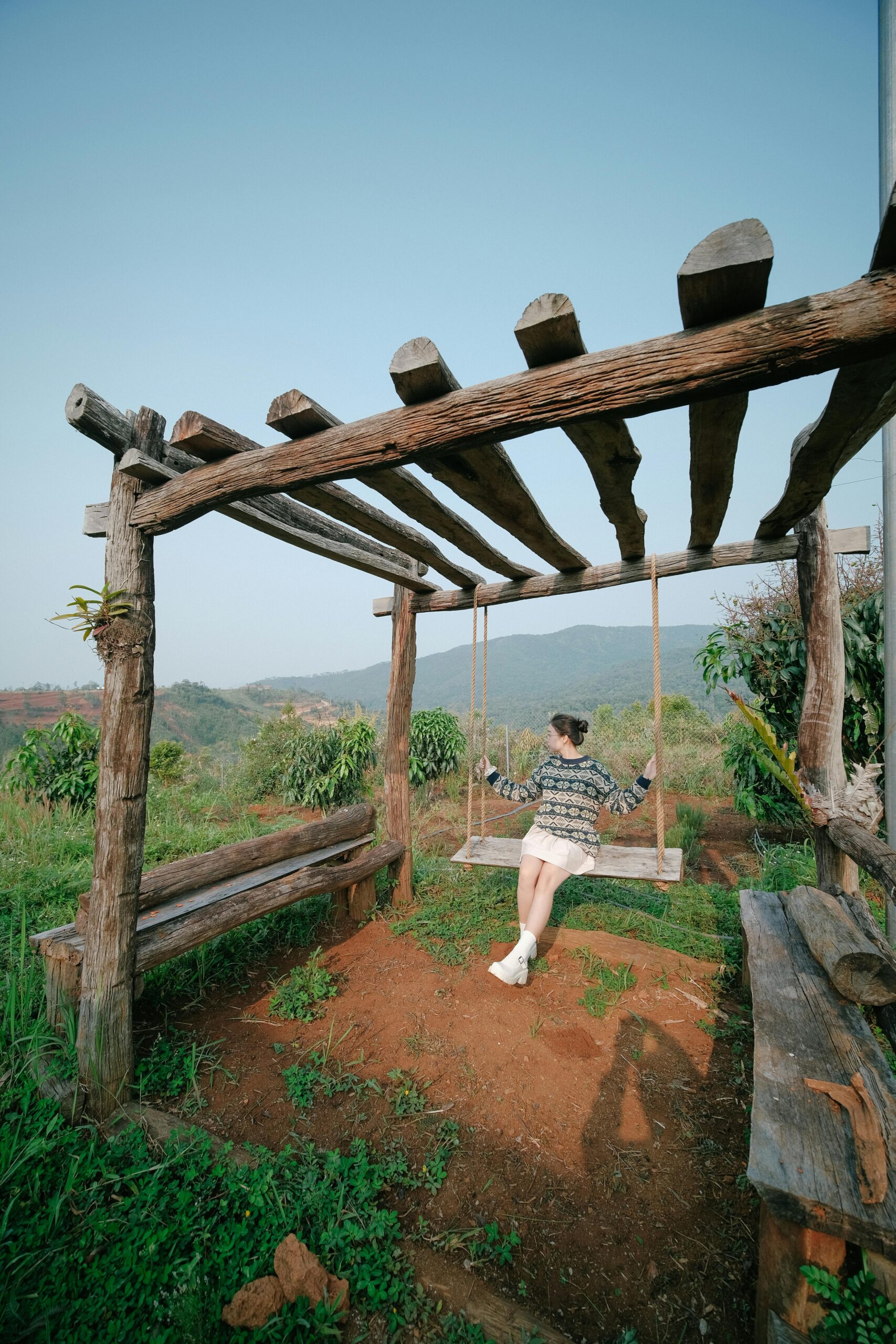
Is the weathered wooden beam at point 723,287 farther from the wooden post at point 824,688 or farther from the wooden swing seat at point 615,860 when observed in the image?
the wooden swing seat at point 615,860

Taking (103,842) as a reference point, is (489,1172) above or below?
below

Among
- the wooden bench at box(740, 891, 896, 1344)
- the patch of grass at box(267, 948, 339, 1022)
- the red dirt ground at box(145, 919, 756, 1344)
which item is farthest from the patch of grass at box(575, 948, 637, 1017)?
the patch of grass at box(267, 948, 339, 1022)

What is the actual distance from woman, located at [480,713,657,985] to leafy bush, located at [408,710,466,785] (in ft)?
18.5

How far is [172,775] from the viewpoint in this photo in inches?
378

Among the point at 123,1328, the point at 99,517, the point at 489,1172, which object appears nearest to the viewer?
the point at 123,1328

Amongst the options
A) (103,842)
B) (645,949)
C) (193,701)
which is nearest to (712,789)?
(645,949)

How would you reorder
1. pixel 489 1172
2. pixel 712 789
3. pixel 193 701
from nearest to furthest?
1. pixel 489 1172
2. pixel 712 789
3. pixel 193 701

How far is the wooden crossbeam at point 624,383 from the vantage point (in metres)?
1.44

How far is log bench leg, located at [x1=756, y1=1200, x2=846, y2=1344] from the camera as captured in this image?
136cm

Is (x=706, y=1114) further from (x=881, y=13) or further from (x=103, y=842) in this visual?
(x=881, y=13)

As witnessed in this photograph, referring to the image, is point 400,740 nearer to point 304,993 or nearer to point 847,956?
point 304,993

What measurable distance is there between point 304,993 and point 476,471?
9.58 feet

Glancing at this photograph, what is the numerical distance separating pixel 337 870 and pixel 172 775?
676cm

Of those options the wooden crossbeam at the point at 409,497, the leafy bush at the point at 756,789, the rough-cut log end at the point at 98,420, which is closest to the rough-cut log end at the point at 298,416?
the wooden crossbeam at the point at 409,497
